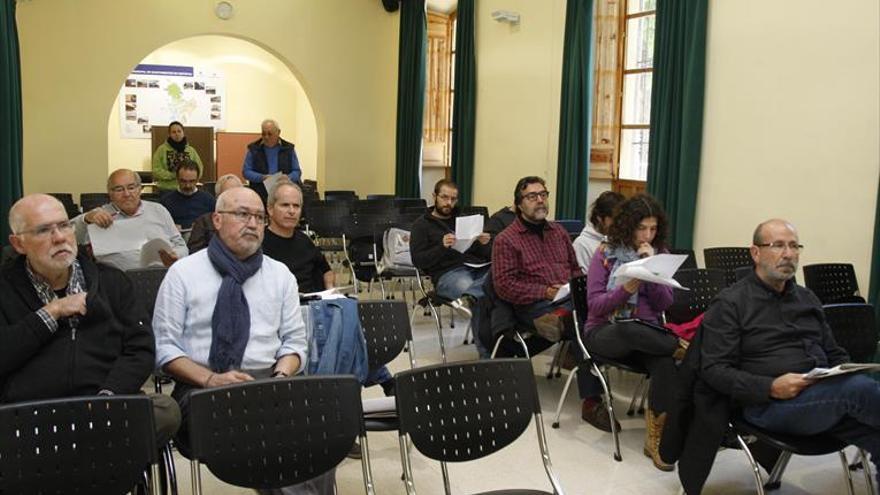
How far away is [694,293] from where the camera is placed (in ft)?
14.2

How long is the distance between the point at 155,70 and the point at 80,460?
12.9 meters

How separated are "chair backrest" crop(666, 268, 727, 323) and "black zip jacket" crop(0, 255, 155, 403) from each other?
2.84 metres

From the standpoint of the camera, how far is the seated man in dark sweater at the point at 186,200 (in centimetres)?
573

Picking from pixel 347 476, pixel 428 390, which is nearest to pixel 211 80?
pixel 347 476

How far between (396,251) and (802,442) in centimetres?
377

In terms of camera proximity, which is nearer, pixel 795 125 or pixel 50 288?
pixel 50 288

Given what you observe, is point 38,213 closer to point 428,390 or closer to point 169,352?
point 169,352

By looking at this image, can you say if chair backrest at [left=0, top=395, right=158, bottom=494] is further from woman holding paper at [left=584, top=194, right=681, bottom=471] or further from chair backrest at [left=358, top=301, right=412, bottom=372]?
woman holding paper at [left=584, top=194, right=681, bottom=471]

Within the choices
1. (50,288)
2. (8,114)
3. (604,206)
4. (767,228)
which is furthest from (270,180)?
(767,228)

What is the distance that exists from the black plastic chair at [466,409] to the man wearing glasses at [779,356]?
88cm

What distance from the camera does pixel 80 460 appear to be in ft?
6.67

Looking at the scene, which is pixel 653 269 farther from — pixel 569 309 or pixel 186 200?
pixel 186 200

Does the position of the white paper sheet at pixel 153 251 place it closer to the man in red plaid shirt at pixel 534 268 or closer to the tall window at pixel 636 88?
the man in red plaid shirt at pixel 534 268

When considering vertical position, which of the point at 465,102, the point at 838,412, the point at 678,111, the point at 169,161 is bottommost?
the point at 838,412
